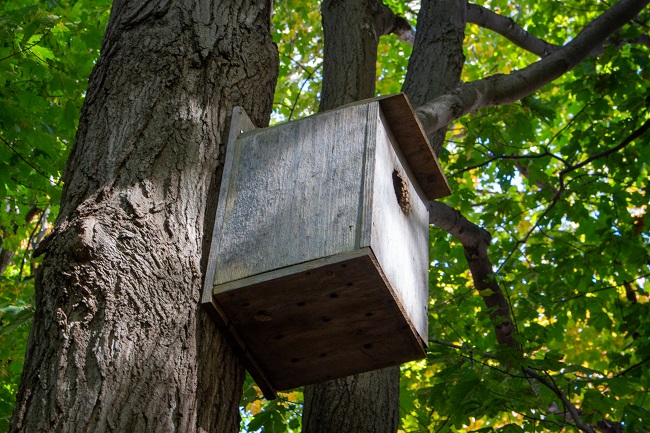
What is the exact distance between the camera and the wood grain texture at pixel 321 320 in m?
2.01

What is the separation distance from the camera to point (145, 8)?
2.50 m

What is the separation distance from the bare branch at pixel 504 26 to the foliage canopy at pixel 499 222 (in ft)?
1.36

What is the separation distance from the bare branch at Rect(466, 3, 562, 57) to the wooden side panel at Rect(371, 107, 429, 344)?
8.57 ft

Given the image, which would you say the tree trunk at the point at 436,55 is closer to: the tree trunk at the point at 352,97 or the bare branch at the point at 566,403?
the tree trunk at the point at 352,97

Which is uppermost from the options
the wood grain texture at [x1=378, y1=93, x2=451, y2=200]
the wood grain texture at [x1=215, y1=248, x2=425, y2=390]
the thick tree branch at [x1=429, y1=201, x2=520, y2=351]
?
the thick tree branch at [x1=429, y1=201, x2=520, y2=351]

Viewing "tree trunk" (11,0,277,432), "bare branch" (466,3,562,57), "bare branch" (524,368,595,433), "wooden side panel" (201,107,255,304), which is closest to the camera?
"tree trunk" (11,0,277,432)

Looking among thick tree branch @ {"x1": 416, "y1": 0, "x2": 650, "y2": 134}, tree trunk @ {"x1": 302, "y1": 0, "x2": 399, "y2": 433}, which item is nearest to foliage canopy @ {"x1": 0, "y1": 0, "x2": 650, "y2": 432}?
tree trunk @ {"x1": 302, "y1": 0, "x2": 399, "y2": 433}

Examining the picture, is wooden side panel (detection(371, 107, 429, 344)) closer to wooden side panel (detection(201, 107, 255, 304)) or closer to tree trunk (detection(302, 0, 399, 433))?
wooden side panel (detection(201, 107, 255, 304))

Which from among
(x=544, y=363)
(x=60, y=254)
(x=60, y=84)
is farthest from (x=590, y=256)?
(x=60, y=254)

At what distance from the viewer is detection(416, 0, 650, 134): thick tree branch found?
→ 3.21 m

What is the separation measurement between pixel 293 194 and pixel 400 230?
37 centimetres

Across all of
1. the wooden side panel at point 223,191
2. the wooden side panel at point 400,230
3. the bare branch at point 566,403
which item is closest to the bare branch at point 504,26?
the bare branch at point 566,403

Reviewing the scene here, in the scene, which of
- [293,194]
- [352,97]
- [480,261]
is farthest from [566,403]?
[293,194]

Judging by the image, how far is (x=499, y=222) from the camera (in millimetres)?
6074
